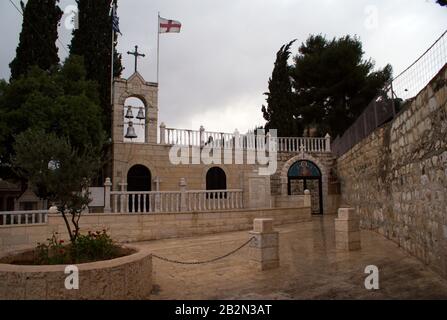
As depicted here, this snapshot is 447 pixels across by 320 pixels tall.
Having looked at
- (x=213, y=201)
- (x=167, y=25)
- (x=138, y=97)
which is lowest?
(x=213, y=201)

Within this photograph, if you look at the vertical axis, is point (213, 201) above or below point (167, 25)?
below

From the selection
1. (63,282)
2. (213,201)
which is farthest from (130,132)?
(63,282)

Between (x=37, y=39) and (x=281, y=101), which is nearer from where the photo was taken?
(x=37, y=39)

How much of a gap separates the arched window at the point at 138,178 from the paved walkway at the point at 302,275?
732 cm

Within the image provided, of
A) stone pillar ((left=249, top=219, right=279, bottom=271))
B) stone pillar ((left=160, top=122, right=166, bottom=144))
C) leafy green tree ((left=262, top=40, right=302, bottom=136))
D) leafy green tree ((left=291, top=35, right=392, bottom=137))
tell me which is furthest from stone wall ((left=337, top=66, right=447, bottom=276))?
leafy green tree ((left=291, top=35, right=392, bottom=137))

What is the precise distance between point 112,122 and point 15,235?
25.2ft

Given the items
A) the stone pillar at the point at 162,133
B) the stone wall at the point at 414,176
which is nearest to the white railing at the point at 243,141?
the stone pillar at the point at 162,133

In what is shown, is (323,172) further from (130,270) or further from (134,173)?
(130,270)

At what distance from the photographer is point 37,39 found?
15547 mm

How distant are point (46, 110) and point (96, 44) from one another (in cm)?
647

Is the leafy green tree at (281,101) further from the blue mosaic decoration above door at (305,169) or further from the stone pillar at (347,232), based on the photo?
the stone pillar at (347,232)

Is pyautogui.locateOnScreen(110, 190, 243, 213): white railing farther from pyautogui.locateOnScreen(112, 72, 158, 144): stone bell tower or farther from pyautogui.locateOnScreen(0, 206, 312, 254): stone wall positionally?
pyautogui.locateOnScreen(112, 72, 158, 144): stone bell tower

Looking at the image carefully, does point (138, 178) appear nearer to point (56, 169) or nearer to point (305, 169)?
point (305, 169)
